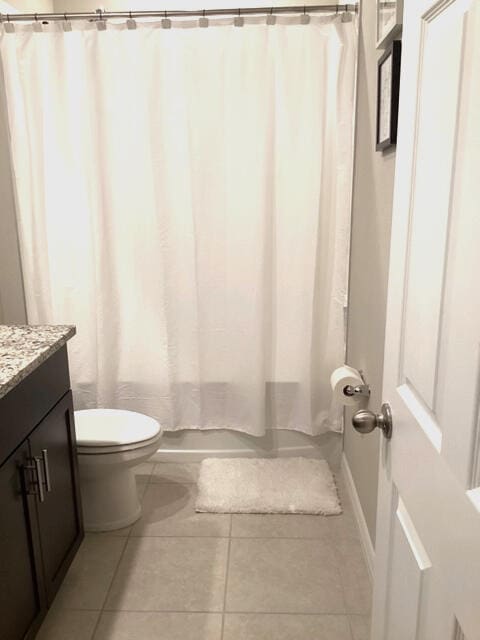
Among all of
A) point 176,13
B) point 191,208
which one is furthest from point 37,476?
point 176,13

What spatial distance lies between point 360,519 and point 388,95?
1.60m

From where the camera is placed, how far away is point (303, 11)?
2.30 metres

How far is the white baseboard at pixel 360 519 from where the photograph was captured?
6.55 ft

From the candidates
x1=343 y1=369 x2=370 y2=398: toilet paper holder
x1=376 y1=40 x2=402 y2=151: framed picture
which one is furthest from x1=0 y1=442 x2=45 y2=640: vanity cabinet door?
x1=376 y1=40 x2=402 y2=151: framed picture

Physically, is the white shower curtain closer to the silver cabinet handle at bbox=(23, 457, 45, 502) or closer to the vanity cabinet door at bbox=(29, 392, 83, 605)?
the vanity cabinet door at bbox=(29, 392, 83, 605)

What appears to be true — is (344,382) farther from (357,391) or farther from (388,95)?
(388,95)

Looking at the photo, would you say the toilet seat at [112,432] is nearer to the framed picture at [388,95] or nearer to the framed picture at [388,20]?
the framed picture at [388,95]

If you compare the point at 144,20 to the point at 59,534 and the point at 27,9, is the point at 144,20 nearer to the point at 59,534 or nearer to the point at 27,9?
the point at 27,9

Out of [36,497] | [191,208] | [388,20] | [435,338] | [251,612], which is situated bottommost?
[251,612]

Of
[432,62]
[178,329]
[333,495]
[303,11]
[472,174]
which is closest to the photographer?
[472,174]

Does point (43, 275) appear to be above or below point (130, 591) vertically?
above

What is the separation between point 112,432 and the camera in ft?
7.27

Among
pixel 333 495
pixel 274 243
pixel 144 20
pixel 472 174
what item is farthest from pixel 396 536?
pixel 144 20

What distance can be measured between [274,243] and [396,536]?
167 cm
